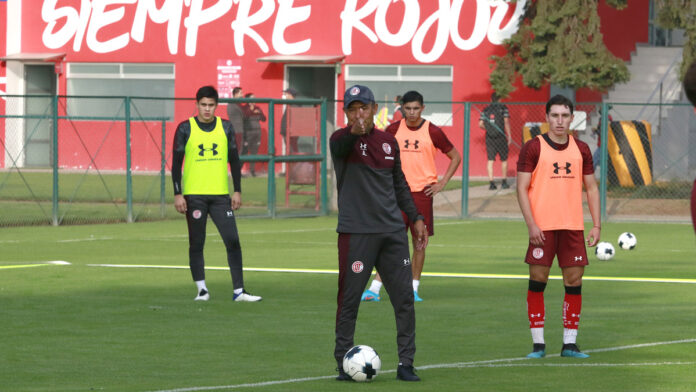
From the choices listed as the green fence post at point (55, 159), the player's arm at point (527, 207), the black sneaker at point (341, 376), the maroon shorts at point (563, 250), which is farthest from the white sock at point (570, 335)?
the green fence post at point (55, 159)

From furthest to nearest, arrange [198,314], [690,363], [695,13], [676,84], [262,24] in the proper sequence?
[262,24], [676,84], [695,13], [198,314], [690,363]

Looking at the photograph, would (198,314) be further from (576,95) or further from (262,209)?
(576,95)

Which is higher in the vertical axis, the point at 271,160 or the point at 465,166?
the point at 271,160

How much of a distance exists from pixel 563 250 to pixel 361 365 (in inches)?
83.3

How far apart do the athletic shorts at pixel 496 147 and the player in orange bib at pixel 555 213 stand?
69.4ft

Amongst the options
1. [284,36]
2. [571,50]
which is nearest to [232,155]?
[571,50]

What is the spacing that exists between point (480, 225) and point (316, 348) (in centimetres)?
1497

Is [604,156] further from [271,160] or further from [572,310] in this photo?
[572,310]

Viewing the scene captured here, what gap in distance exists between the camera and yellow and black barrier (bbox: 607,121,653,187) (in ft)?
97.0

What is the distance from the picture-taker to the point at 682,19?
29797 mm

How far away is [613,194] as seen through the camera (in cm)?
2877

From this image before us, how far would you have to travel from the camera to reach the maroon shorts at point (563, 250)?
10109 mm

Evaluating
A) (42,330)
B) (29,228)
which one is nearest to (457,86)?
(29,228)

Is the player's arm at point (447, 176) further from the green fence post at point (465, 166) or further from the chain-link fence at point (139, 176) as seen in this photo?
the green fence post at point (465, 166)
